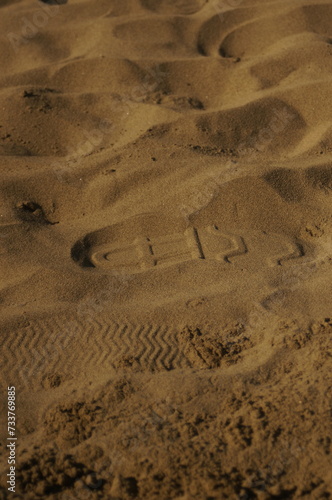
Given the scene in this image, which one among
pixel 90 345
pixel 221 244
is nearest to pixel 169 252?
pixel 221 244

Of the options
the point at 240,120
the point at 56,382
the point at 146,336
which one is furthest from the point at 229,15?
the point at 56,382

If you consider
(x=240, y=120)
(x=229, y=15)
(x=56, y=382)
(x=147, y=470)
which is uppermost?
(x=229, y=15)

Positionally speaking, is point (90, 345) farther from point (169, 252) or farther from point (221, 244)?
point (221, 244)

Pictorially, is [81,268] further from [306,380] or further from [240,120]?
[240,120]

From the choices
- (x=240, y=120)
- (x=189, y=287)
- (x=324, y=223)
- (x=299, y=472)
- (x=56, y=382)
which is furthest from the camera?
(x=240, y=120)

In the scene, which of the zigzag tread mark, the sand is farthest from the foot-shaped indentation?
the zigzag tread mark

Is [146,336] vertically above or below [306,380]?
below

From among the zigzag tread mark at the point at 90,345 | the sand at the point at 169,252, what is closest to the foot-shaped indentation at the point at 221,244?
the sand at the point at 169,252

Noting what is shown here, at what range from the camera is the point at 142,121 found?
3.87 m

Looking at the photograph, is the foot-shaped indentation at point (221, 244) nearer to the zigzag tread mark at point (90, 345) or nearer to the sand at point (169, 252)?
the sand at point (169, 252)

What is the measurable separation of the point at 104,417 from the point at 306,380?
880mm

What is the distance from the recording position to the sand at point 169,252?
2.01 m

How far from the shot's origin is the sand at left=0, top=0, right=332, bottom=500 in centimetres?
201

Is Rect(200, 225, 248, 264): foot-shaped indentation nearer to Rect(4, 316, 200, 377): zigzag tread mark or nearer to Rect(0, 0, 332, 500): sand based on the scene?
Rect(0, 0, 332, 500): sand
